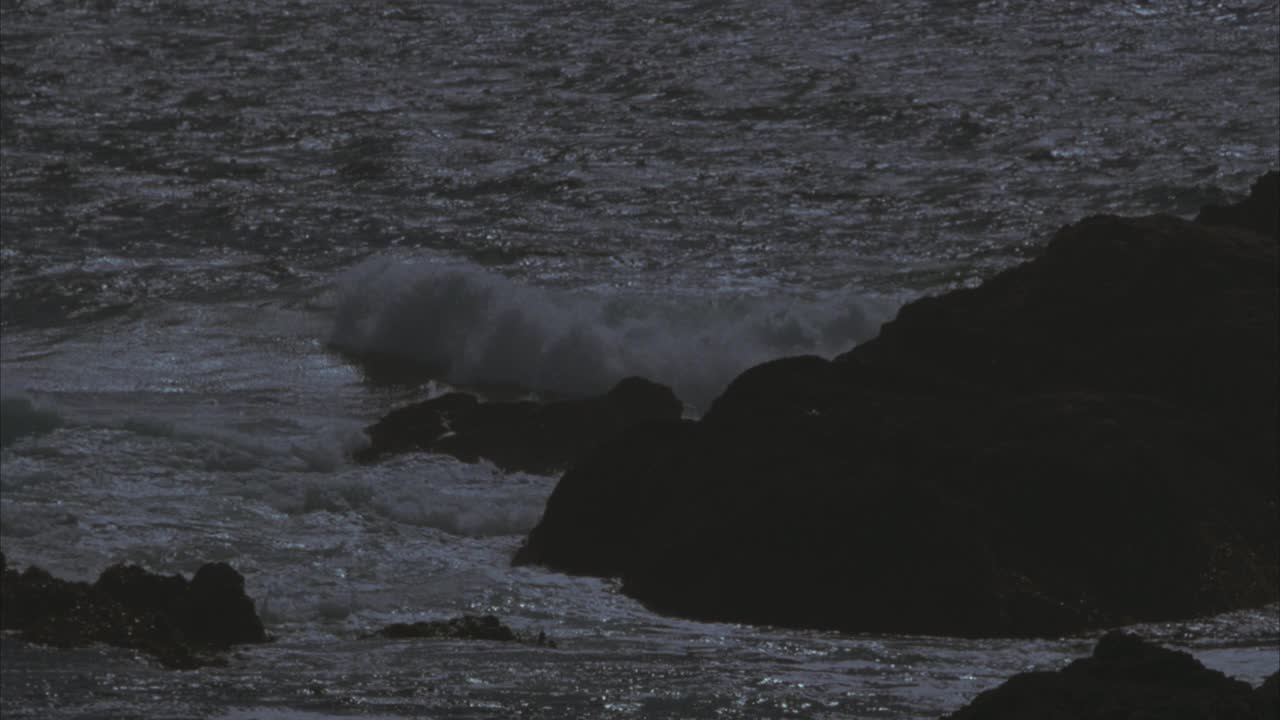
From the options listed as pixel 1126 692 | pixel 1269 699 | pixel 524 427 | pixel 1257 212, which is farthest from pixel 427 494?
pixel 1269 699

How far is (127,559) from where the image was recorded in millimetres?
10906

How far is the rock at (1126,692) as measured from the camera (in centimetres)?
563

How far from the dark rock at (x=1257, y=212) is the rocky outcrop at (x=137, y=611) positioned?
6.03 meters

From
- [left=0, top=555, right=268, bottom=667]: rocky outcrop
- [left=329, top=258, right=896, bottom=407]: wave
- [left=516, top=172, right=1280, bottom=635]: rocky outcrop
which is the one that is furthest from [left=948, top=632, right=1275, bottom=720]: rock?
[left=329, top=258, right=896, bottom=407]: wave

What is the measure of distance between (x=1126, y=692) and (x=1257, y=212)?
24.1 feet

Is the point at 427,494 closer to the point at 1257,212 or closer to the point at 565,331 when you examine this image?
the point at 1257,212

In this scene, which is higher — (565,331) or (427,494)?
(565,331)

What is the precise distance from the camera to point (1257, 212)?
1264cm

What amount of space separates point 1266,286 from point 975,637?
3.06 meters

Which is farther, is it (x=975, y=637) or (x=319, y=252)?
(x=319, y=252)

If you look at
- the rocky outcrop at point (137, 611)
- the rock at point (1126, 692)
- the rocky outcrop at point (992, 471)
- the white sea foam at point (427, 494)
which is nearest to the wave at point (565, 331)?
the white sea foam at point (427, 494)

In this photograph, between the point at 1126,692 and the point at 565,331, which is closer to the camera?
the point at 1126,692

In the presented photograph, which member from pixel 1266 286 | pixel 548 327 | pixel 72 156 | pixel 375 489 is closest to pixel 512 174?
pixel 72 156

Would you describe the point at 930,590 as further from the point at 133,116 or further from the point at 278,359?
the point at 133,116
